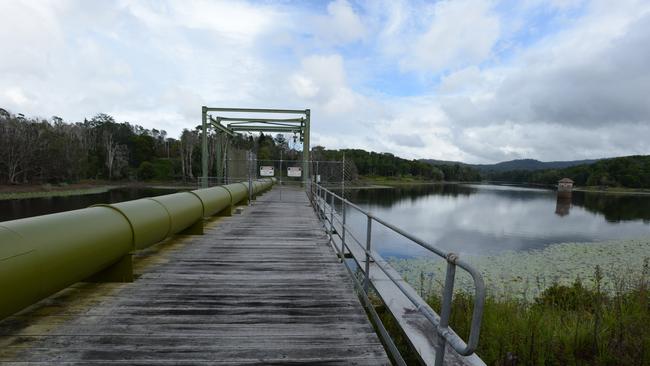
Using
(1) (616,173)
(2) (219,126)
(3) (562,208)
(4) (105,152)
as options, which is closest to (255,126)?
(2) (219,126)

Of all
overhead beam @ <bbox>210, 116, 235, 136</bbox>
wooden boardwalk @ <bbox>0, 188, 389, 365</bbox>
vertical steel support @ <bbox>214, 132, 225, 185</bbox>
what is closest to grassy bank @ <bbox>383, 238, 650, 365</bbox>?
wooden boardwalk @ <bbox>0, 188, 389, 365</bbox>

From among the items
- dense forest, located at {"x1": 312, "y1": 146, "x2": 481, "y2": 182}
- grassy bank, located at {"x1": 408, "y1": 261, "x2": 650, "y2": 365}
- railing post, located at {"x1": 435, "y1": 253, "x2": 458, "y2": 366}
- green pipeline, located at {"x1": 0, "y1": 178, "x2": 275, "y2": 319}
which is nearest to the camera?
railing post, located at {"x1": 435, "y1": 253, "x2": 458, "y2": 366}

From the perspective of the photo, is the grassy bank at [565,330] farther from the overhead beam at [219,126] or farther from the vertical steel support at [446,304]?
the overhead beam at [219,126]

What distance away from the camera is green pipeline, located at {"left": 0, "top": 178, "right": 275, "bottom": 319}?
229 cm

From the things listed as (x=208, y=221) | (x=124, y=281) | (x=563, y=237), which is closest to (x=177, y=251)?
(x=124, y=281)

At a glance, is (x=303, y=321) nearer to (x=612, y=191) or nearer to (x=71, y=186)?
(x=71, y=186)

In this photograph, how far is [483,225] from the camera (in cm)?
2441

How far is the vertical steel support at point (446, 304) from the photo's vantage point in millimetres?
1676

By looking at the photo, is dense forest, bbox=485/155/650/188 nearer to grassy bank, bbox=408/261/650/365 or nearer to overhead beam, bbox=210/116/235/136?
overhead beam, bbox=210/116/235/136

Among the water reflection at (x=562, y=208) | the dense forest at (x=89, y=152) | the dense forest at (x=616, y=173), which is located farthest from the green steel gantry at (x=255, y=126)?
the dense forest at (x=616, y=173)

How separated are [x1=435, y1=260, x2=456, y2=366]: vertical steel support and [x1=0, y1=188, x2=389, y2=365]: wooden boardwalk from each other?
2.27ft

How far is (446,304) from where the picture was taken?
1.76 meters

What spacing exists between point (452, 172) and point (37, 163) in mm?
121747

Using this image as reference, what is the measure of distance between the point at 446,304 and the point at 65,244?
2.89m
